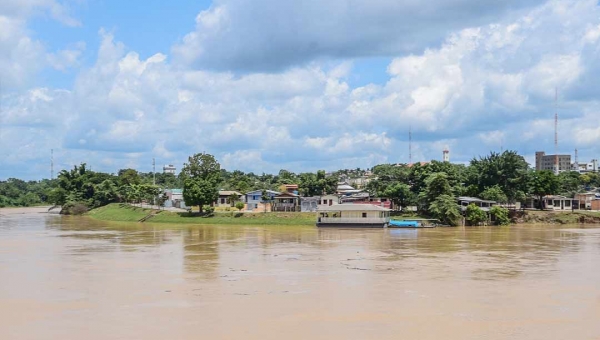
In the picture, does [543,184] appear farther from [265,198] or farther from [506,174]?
[265,198]

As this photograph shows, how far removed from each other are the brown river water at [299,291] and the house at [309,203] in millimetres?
31414

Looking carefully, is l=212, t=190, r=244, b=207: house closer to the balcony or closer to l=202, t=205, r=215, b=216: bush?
l=202, t=205, r=215, b=216: bush

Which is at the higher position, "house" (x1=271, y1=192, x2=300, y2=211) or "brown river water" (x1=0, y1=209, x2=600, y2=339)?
"house" (x1=271, y1=192, x2=300, y2=211)

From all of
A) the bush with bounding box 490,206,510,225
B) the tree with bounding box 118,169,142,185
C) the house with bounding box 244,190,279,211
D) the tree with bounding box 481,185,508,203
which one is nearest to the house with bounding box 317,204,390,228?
the bush with bounding box 490,206,510,225

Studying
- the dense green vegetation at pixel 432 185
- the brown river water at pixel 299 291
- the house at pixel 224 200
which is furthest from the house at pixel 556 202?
the house at pixel 224 200

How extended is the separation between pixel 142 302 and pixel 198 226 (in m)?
44.3

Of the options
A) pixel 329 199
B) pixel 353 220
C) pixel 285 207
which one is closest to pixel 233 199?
pixel 285 207

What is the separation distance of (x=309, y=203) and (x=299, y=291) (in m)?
52.2

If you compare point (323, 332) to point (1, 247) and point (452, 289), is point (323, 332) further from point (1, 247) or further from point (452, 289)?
point (1, 247)

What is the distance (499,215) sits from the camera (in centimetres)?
6444

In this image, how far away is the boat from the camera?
61.5 meters

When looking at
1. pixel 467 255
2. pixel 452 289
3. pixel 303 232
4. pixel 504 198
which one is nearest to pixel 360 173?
pixel 504 198

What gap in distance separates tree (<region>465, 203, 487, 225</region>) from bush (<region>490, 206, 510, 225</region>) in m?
1.43

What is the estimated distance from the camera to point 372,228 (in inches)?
2429
